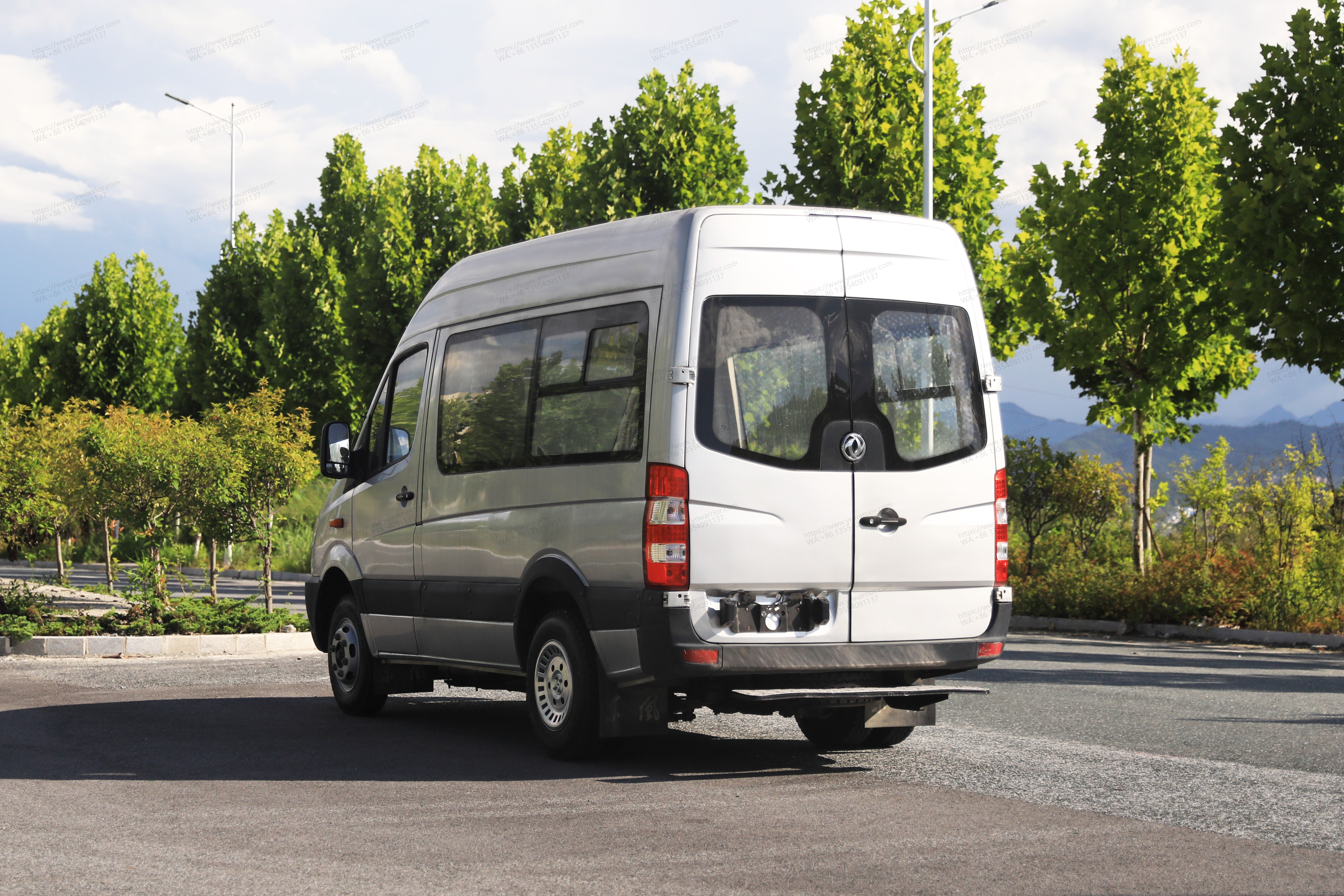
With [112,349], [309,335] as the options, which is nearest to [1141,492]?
[309,335]

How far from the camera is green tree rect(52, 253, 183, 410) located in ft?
126

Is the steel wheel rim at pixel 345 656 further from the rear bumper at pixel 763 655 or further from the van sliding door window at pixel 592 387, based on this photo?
the rear bumper at pixel 763 655

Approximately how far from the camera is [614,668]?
313 inches

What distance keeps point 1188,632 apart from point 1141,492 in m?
3.19

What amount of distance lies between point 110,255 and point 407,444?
32341 mm

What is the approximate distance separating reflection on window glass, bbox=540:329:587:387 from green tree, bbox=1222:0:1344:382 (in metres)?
11.3

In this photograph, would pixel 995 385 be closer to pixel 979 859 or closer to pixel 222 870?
pixel 979 859

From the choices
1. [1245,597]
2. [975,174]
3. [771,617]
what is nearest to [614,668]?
[771,617]

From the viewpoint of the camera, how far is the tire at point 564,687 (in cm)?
820

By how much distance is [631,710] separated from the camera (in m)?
8.05

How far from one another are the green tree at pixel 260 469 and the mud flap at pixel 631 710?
1033cm

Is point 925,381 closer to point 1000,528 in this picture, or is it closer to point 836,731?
point 1000,528

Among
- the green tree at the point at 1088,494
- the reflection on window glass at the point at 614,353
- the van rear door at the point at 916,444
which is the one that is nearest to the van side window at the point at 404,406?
the reflection on window glass at the point at 614,353

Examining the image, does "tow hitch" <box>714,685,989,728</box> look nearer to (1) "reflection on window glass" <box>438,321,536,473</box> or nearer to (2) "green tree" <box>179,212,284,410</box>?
(1) "reflection on window glass" <box>438,321,536,473</box>
